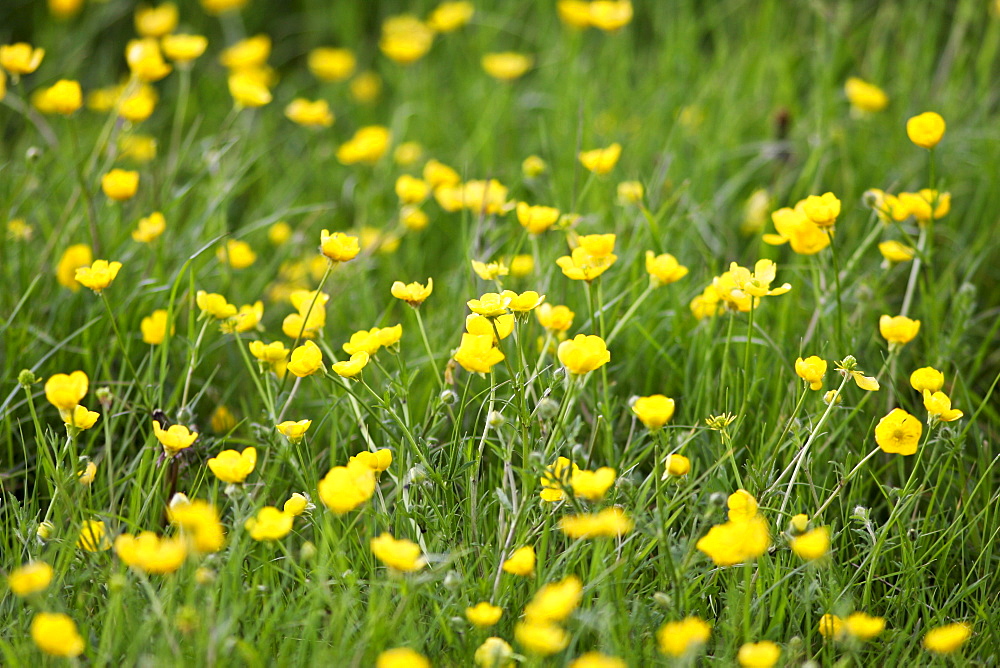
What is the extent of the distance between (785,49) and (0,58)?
2.14 metres

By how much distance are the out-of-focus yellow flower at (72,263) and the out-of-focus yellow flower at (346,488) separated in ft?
3.38

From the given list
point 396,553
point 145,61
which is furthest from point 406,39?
point 396,553

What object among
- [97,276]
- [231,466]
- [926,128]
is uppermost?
[926,128]

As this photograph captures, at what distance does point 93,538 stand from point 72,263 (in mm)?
872

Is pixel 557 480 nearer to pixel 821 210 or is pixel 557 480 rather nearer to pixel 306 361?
pixel 306 361

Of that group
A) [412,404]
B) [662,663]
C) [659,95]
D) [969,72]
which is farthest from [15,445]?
[969,72]

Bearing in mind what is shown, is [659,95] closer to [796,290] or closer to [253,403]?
[796,290]

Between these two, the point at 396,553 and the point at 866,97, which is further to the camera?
the point at 866,97

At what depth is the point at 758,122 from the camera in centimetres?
277

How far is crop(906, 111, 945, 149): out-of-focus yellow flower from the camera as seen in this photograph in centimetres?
171

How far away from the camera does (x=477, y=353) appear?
4.43 feet


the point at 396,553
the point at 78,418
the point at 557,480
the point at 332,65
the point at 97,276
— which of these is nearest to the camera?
the point at 396,553

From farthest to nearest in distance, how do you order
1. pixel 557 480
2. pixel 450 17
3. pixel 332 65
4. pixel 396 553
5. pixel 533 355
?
pixel 332 65 → pixel 450 17 → pixel 533 355 → pixel 557 480 → pixel 396 553

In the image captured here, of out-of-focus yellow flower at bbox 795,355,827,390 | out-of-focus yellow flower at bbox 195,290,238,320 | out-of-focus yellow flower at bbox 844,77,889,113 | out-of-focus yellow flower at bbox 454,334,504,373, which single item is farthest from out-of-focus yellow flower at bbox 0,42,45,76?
out-of-focus yellow flower at bbox 844,77,889,113
